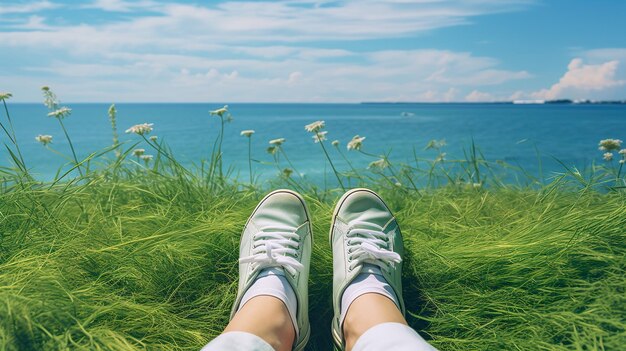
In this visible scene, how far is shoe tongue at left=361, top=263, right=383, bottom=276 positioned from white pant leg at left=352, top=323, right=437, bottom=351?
0.37 m

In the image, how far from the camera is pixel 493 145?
2555 centimetres

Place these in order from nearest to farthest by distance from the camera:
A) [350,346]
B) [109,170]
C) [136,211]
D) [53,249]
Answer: [350,346] < [53,249] < [136,211] < [109,170]

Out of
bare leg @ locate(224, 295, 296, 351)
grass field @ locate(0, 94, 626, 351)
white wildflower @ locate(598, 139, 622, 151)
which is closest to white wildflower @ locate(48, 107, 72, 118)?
grass field @ locate(0, 94, 626, 351)

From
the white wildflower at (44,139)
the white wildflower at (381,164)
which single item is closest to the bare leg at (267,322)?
the white wildflower at (381,164)

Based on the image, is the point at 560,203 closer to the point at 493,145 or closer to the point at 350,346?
the point at 350,346

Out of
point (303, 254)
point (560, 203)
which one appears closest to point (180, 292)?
point (303, 254)

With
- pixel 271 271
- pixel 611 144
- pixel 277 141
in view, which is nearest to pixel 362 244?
pixel 271 271

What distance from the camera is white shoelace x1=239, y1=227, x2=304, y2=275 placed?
1.55m

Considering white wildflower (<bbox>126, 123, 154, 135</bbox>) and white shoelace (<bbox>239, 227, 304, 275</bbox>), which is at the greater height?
white wildflower (<bbox>126, 123, 154, 135</bbox>)

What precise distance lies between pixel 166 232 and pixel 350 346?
81 cm

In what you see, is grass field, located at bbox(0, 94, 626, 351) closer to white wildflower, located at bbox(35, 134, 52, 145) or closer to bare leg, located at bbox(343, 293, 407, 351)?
bare leg, located at bbox(343, 293, 407, 351)

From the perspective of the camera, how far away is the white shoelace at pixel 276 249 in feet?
5.10

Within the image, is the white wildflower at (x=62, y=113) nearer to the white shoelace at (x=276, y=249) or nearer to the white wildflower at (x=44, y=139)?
the white wildflower at (x=44, y=139)

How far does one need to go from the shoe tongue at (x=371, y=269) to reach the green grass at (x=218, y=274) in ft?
0.44
